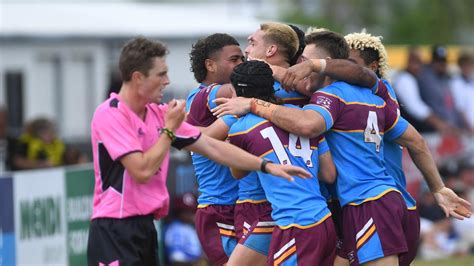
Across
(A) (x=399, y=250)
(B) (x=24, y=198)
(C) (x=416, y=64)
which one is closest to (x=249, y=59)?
(A) (x=399, y=250)

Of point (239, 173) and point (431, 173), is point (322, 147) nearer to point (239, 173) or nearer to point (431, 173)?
point (239, 173)

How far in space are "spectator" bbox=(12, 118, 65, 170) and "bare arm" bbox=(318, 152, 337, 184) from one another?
7.27 m

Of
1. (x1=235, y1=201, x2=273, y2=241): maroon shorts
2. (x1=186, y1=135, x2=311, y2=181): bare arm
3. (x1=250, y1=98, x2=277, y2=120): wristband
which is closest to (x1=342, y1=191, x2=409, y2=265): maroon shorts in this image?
(x1=235, y1=201, x2=273, y2=241): maroon shorts

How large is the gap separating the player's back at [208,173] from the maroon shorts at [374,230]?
102 cm

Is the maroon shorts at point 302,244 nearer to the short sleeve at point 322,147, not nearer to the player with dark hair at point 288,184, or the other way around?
the player with dark hair at point 288,184

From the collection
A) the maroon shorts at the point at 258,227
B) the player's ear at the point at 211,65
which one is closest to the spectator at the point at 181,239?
the player's ear at the point at 211,65

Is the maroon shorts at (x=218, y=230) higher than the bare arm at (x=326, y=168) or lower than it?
lower

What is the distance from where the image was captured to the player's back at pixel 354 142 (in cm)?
735

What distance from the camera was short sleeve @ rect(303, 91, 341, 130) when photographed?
717 cm

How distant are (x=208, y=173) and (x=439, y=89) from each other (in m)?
9.20

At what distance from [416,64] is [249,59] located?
9.01m

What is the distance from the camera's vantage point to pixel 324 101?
286 inches

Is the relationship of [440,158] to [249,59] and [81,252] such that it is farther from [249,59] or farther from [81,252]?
[249,59]

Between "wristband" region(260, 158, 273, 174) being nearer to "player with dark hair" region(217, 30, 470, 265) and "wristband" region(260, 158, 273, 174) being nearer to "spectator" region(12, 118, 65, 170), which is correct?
"player with dark hair" region(217, 30, 470, 265)
